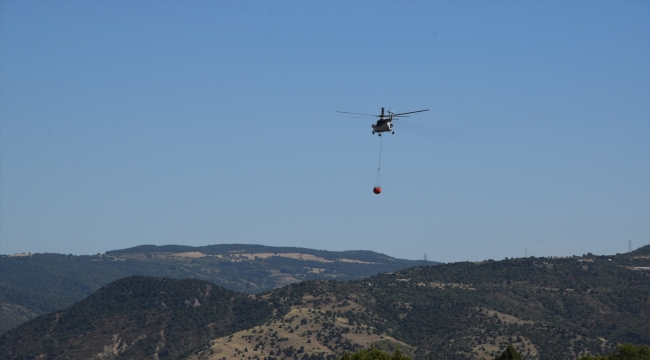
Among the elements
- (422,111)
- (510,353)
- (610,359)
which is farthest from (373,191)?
(610,359)

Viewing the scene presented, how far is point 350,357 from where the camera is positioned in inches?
5669

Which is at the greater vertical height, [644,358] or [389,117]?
[389,117]

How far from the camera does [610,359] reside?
519 ft

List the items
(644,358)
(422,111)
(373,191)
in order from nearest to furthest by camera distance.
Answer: (422,111), (373,191), (644,358)

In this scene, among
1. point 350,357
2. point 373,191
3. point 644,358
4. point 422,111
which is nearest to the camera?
point 422,111

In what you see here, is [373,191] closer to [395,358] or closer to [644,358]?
[395,358]

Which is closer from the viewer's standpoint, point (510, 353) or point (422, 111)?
point (422, 111)

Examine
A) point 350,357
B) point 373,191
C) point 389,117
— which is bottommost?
point 350,357

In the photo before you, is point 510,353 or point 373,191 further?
point 510,353

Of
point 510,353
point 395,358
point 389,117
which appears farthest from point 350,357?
point 389,117

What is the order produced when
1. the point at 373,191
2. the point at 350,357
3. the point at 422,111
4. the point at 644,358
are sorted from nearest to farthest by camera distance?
the point at 422,111 → the point at 373,191 → the point at 350,357 → the point at 644,358

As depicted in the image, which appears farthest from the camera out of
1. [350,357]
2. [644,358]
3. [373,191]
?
[644,358]

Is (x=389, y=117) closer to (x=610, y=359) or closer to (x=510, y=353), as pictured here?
(x=510, y=353)

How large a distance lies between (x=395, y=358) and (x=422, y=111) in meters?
44.6
